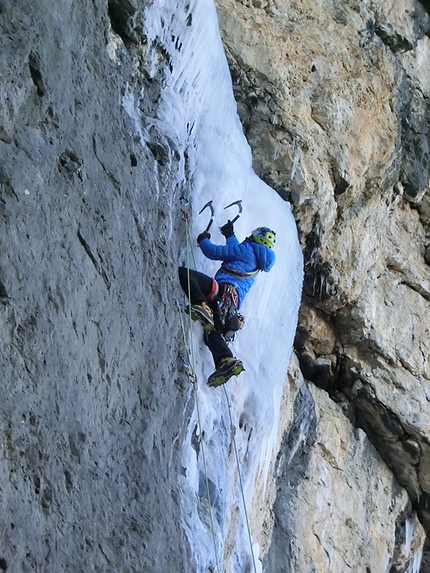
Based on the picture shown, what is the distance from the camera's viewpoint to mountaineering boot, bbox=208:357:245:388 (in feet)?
16.7

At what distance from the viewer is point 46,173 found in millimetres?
3996

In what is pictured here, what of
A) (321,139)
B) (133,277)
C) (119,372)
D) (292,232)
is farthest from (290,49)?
(119,372)

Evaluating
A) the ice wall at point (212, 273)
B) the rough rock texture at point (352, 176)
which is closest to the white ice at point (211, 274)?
the ice wall at point (212, 273)

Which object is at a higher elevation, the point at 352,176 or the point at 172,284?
the point at 172,284

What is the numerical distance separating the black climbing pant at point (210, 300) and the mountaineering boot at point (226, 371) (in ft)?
0.30

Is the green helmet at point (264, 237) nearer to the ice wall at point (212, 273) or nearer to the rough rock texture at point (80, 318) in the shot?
the ice wall at point (212, 273)

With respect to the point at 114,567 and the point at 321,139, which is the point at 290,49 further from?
the point at 114,567

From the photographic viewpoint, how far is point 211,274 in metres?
6.04

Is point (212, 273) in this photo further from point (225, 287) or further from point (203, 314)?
point (203, 314)

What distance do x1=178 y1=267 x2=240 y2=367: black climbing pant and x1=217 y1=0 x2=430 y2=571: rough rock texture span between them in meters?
2.27

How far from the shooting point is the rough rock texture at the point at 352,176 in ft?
25.1

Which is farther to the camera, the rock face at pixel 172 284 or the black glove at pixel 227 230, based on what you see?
the black glove at pixel 227 230

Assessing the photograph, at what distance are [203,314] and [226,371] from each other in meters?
0.44

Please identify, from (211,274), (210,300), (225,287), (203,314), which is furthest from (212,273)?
(203,314)
